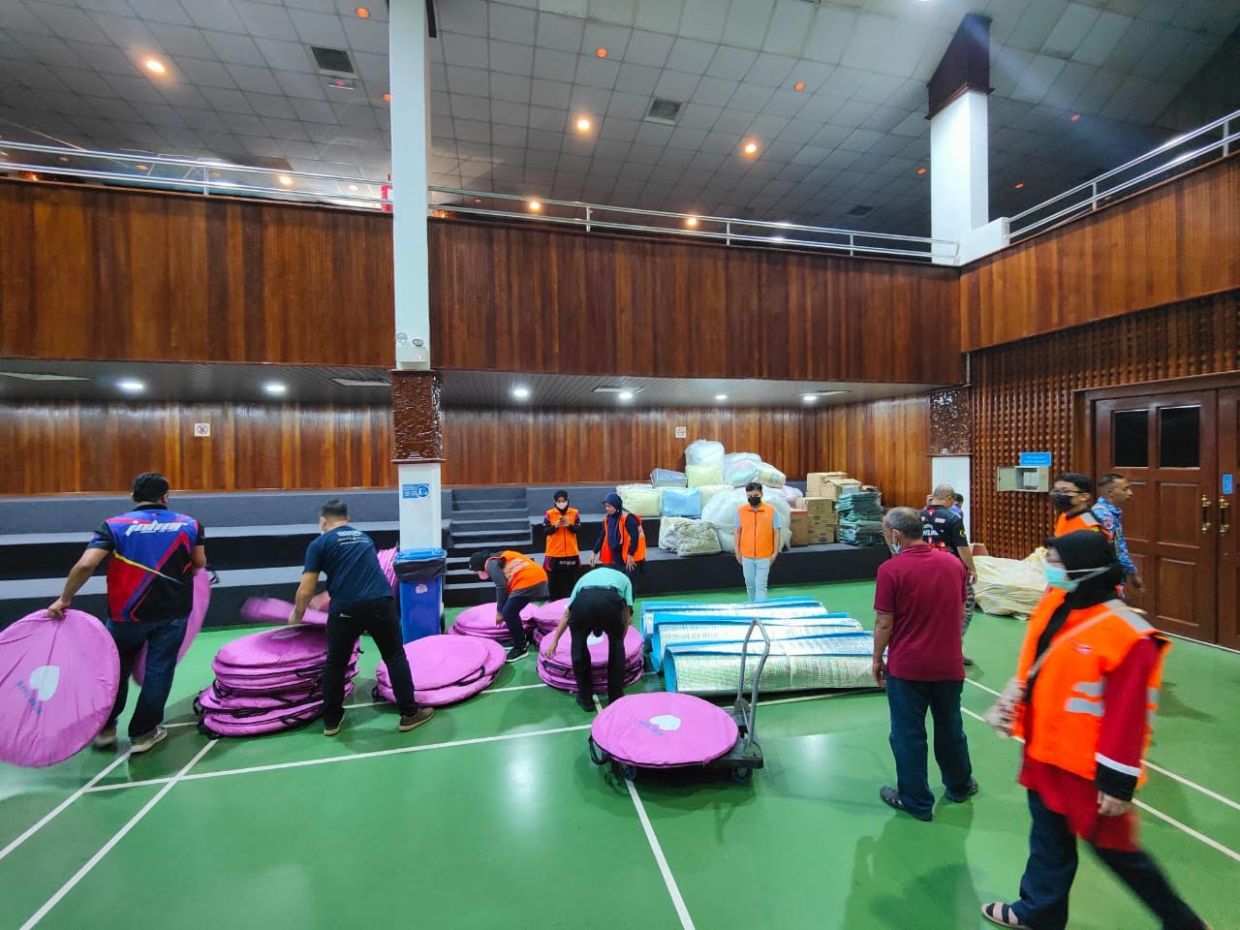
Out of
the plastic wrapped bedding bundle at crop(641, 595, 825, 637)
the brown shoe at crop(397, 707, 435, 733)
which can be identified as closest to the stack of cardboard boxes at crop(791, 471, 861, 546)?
the plastic wrapped bedding bundle at crop(641, 595, 825, 637)

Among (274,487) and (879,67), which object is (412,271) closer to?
(274,487)

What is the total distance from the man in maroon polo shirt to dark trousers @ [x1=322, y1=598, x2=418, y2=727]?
2.88m

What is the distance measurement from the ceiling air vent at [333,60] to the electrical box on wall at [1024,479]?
1056 centimetres

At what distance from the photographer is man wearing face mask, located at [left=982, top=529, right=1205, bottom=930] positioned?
144 cm

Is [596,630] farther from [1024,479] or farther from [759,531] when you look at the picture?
[1024,479]

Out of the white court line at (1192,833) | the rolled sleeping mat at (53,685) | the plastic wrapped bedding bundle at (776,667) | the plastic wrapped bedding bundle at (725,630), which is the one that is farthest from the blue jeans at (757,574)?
the rolled sleeping mat at (53,685)

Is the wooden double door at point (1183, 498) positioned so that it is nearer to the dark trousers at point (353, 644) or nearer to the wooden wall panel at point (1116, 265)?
the wooden wall panel at point (1116, 265)

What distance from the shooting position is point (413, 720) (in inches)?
135

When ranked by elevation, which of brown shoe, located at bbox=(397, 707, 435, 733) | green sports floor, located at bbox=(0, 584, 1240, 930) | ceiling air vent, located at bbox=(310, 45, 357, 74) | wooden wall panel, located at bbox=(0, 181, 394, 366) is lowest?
green sports floor, located at bbox=(0, 584, 1240, 930)

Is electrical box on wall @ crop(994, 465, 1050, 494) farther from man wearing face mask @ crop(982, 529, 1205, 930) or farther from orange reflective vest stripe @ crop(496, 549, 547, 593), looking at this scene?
orange reflective vest stripe @ crop(496, 549, 547, 593)

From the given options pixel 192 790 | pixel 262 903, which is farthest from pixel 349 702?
pixel 262 903

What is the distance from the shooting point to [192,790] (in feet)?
9.16

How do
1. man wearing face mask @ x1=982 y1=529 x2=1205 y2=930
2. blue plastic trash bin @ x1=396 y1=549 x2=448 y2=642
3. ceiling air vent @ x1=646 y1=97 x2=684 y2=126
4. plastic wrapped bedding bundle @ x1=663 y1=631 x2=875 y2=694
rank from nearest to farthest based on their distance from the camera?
1. man wearing face mask @ x1=982 y1=529 x2=1205 y2=930
2. plastic wrapped bedding bundle @ x1=663 y1=631 x2=875 y2=694
3. blue plastic trash bin @ x1=396 y1=549 x2=448 y2=642
4. ceiling air vent @ x1=646 y1=97 x2=684 y2=126

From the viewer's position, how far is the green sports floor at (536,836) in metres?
2.02
